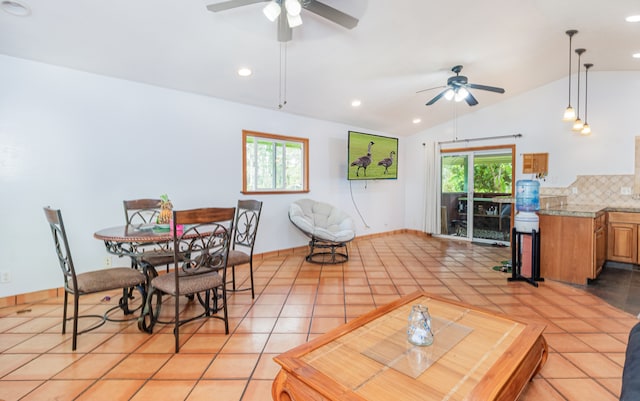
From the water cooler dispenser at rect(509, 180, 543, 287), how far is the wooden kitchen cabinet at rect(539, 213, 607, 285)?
0.16m

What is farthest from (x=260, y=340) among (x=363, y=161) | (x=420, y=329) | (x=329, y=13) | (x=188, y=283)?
(x=363, y=161)

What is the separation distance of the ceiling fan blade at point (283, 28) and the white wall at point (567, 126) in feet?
14.3

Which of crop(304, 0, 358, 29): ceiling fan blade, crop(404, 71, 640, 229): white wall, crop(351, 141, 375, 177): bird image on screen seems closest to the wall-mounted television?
crop(351, 141, 375, 177): bird image on screen

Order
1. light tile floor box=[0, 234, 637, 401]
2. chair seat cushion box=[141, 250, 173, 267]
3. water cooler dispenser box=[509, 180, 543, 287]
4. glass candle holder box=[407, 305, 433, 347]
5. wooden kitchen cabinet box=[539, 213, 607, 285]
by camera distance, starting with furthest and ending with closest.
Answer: water cooler dispenser box=[509, 180, 543, 287] < wooden kitchen cabinet box=[539, 213, 607, 285] < chair seat cushion box=[141, 250, 173, 267] < light tile floor box=[0, 234, 637, 401] < glass candle holder box=[407, 305, 433, 347]

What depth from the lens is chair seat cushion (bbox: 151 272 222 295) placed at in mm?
2271

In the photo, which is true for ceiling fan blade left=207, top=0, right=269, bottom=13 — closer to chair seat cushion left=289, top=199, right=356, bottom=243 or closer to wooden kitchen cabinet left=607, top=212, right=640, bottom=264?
chair seat cushion left=289, top=199, right=356, bottom=243

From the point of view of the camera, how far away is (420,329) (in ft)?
5.12

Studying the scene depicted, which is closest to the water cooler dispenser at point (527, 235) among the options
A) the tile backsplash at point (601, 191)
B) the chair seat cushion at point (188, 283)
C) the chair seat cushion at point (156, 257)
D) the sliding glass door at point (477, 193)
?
the tile backsplash at point (601, 191)

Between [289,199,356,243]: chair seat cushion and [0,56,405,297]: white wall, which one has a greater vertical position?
[0,56,405,297]: white wall

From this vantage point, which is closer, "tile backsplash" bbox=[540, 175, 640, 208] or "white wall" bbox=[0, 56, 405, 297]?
"white wall" bbox=[0, 56, 405, 297]

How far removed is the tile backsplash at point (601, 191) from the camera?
15.4ft

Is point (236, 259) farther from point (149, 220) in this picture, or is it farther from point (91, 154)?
point (91, 154)

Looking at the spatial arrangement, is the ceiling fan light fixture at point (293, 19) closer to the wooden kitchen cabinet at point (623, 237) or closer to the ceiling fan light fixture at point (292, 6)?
the ceiling fan light fixture at point (292, 6)

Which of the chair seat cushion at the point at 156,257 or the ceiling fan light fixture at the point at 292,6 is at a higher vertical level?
the ceiling fan light fixture at the point at 292,6
